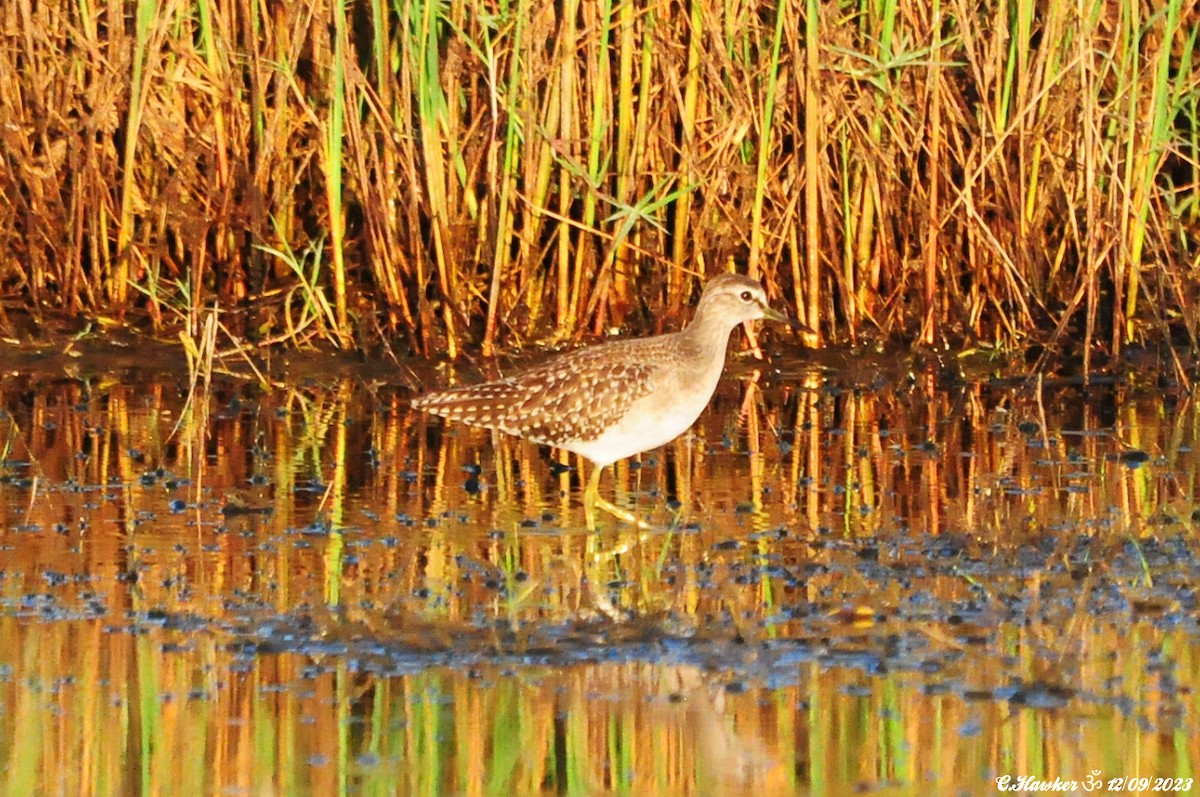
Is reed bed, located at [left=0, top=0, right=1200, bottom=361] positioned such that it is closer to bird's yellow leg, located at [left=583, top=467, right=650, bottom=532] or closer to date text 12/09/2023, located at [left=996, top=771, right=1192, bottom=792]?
bird's yellow leg, located at [left=583, top=467, right=650, bottom=532]

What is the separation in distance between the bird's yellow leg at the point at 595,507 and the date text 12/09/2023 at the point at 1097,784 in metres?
2.92

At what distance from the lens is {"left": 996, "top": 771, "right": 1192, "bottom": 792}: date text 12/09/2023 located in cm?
488

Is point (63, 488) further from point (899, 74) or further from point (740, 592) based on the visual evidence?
point (899, 74)

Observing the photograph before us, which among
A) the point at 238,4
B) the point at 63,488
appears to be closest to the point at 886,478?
the point at 63,488

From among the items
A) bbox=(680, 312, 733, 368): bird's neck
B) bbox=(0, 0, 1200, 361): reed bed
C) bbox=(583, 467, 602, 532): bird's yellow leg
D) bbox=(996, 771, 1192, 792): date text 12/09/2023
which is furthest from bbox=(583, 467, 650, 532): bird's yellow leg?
bbox=(996, 771, 1192, 792): date text 12/09/2023

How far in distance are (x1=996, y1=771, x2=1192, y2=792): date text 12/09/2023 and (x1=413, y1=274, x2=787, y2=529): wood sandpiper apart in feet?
10.1

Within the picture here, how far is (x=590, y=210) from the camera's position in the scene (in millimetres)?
10391

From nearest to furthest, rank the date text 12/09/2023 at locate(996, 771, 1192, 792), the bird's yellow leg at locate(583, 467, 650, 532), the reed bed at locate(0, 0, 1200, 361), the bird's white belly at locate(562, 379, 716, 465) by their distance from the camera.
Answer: the date text 12/09/2023 at locate(996, 771, 1192, 792)
the bird's yellow leg at locate(583, 467, 650, 532)
the bird's white belly at locate(562, 379, 716, 465)
the reed bed at locate(0, 0, 1200, 361)

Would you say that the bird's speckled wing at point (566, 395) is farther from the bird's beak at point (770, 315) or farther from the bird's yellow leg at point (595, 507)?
the bird's beak at point (770, 315)

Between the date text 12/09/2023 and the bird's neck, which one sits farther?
the bird's neck

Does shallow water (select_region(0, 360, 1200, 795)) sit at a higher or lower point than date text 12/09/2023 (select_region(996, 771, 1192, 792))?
higher

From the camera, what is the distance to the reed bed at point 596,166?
33.3 feet

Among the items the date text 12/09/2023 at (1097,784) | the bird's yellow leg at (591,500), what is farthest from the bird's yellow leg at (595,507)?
the date text 12/09/2023 at (1097,784)

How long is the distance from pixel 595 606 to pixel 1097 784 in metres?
1.94
